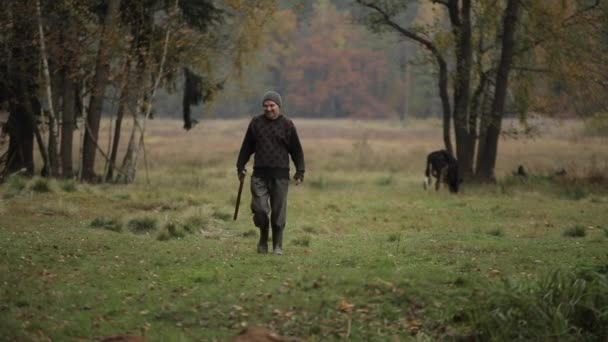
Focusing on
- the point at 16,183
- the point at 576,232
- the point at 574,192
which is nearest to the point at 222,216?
the point at 16,183

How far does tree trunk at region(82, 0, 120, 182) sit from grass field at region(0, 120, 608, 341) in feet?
10.9

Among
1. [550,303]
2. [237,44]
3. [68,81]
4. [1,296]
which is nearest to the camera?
[550,303]

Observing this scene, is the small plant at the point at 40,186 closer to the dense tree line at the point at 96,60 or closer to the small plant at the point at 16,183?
the small plant at the point at 16,183

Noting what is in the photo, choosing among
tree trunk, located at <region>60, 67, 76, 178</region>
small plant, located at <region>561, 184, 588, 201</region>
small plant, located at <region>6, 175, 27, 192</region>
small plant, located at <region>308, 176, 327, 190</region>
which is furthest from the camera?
small plant, located at <region>308, 176, 327, 190</region>

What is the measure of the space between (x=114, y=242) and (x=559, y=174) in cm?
2044

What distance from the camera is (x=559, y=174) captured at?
32906 millimetres

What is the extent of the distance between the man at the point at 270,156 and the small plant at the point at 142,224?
3991mm

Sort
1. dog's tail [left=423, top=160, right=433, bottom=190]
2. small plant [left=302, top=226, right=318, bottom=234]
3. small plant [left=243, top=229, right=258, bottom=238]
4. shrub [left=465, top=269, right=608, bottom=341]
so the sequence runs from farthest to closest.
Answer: dog's tail [left=423, top=160, right=433, bottom=190]
small plant [left=302, top=226, right=318, bottom=234]
small plant [left=243, top=229, right=258, bottom=238]
shrub [left=465, top=269, right=608, bottom=341]

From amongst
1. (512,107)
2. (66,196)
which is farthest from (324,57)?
(66,196)

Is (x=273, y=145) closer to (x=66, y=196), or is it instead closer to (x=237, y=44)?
(x=66, y=196)

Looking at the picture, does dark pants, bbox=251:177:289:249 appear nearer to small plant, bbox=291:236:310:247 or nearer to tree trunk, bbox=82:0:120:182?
small plant, bbox=291:236:310:247

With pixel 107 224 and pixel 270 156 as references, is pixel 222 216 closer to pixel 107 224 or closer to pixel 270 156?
pixel 107 224

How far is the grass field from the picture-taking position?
1055 cm

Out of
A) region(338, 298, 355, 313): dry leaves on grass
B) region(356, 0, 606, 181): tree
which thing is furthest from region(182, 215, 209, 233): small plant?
region(356, 0, 606, 181): tree
